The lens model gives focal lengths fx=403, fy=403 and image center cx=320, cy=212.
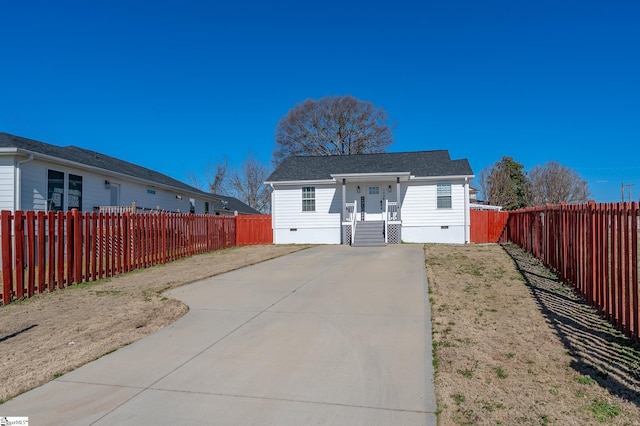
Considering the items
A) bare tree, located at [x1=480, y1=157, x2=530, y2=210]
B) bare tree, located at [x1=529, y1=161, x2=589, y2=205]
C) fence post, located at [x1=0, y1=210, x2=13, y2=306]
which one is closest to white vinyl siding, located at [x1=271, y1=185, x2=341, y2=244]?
fence post, located at [x1=0, y1=210, x2=13, y2=306]

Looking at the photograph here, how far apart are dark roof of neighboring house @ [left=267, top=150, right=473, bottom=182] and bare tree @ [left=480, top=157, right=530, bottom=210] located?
67.6ft

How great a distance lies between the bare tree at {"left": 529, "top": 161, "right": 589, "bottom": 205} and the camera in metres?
43.2

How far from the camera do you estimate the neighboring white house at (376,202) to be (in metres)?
20.5

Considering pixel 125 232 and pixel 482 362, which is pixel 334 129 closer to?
pixel 125 232

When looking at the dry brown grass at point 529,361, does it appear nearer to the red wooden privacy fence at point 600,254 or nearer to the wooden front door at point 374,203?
the red wooden privacy fence at point 600,254

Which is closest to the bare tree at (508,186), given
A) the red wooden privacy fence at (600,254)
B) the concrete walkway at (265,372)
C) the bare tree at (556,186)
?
the bare tree at (556,186)

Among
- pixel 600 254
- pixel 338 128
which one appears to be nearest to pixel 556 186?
pixel 338 128

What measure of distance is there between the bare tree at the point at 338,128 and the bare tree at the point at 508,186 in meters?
11.7

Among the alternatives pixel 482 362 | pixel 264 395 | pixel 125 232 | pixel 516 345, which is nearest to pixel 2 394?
pixel 264 395

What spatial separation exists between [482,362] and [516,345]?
74 cm

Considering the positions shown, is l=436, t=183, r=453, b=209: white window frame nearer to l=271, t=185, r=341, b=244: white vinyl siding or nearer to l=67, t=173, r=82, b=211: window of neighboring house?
l=271, t=185, r=341, b=244: white vinyl siding

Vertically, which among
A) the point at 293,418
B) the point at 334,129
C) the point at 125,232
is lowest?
the point at 293,418

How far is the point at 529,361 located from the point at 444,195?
1737cm

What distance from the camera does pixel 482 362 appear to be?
4242 mm
